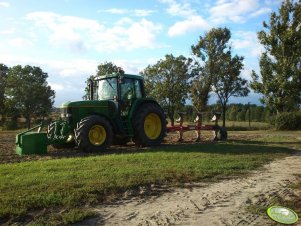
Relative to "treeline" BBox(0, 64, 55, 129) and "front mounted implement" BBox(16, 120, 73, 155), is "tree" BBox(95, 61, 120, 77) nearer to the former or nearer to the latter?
"treeline" BBox(0, 64, 55, 129)

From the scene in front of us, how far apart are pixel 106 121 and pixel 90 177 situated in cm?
588

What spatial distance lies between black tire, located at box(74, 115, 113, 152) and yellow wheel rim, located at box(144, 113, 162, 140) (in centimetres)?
221

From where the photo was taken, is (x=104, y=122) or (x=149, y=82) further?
(x=149, y=82)

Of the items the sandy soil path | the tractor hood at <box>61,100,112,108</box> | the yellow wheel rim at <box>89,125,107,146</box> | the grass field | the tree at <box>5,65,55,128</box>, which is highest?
the tree at <box>5,65,55,128</box>

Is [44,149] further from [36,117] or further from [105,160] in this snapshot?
[36,117]

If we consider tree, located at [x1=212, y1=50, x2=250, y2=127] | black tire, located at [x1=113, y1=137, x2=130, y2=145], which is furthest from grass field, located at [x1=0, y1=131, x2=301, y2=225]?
tree, located at [x1=212, y1=50, x2=250, y2=127]

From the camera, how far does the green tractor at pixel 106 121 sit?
13.8 meters

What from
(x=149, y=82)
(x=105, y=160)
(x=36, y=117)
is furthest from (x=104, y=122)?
(x=36, y=117)

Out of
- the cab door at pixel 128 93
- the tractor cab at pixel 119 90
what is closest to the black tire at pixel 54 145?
the tractor cab at pixel 119 90

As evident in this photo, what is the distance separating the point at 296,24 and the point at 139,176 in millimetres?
27073

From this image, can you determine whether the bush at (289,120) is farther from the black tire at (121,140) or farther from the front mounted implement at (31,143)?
the front mounted implement at (31,143)

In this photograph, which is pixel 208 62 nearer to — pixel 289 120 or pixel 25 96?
pixel 289 120

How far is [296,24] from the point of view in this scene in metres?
32.5

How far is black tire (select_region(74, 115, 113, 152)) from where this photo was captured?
13.8 meters
